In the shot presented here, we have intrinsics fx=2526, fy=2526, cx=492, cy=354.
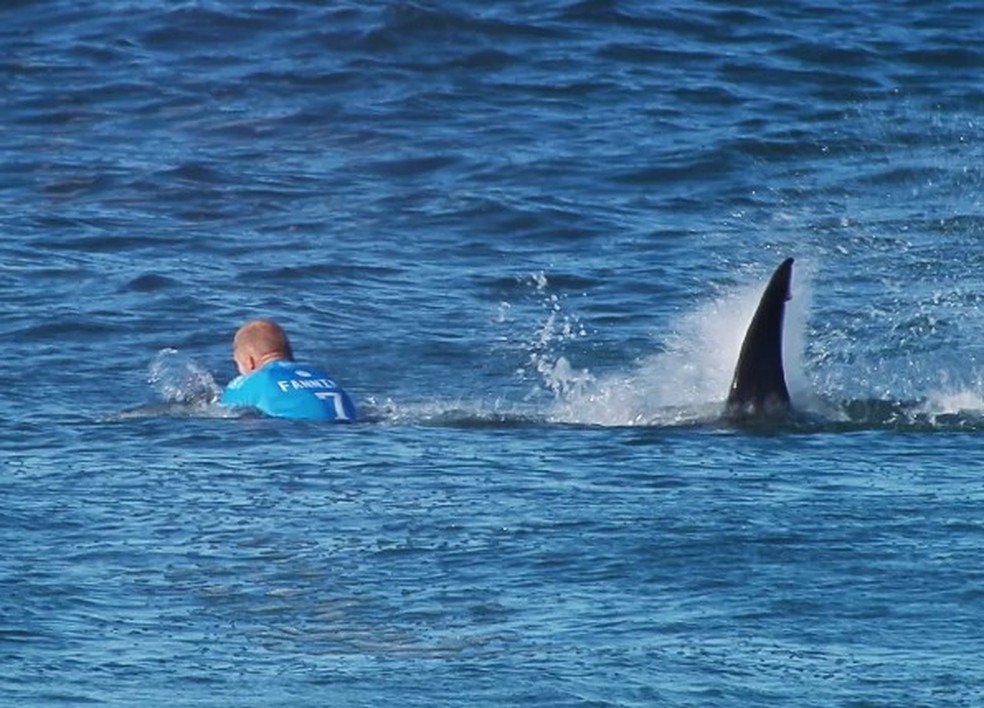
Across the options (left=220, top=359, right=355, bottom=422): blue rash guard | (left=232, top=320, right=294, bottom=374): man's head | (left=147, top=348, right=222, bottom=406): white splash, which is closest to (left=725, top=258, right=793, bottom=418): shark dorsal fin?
(left=220, top=359, right=355, bottom=422): blue rash guard

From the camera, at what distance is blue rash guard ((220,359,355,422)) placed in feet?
41.3

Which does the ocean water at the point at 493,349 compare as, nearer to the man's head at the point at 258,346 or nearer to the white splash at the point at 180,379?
the white splash at the point at 180,379

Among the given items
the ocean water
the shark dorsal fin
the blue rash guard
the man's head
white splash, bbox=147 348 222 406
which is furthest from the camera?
white splash, bbox=147 348 222 406

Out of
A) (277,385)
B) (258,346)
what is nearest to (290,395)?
(277,385)

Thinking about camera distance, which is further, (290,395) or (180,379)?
(180,379)

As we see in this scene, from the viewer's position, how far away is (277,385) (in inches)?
500

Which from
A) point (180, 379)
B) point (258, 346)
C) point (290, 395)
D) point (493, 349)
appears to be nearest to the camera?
point (290, 395)

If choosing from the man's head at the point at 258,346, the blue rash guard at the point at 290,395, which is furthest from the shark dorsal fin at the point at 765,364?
the man's head at the point at 258,346

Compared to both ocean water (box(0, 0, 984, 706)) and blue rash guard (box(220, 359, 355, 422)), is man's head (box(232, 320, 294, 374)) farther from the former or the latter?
ocean water (box(0, 0, 984, 706))

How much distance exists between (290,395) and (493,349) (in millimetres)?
3228

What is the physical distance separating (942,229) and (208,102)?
7.77 metres

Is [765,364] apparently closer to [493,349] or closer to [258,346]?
[258,346]

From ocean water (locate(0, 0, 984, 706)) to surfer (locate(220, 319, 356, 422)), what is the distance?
0.13 metres

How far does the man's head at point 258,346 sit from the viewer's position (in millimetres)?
13031
